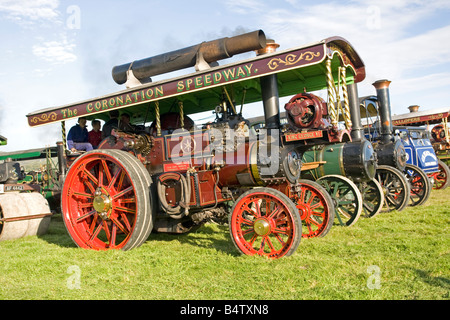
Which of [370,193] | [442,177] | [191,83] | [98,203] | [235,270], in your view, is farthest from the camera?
[442,177]

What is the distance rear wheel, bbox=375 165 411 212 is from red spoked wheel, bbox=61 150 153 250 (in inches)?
168

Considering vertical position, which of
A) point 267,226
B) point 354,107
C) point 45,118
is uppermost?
point 354,107

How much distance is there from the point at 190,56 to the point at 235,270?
2620mm

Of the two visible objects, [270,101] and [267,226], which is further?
[270,101]

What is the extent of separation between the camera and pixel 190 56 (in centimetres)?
487

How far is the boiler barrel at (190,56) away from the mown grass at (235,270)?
2098 millimetres

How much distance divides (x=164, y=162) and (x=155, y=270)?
1434mm

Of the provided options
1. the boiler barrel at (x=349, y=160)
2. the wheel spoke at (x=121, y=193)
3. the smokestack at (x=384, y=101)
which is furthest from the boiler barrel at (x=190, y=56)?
the smokestack at (x=384, y=101)

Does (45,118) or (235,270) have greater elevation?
(45,118)

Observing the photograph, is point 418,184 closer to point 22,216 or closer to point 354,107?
point 354,107

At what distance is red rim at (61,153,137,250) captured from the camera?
4523 millimetres

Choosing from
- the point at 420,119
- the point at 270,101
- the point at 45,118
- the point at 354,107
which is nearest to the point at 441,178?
→ the point at 420,119

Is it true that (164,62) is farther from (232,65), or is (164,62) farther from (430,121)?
(430,121)
